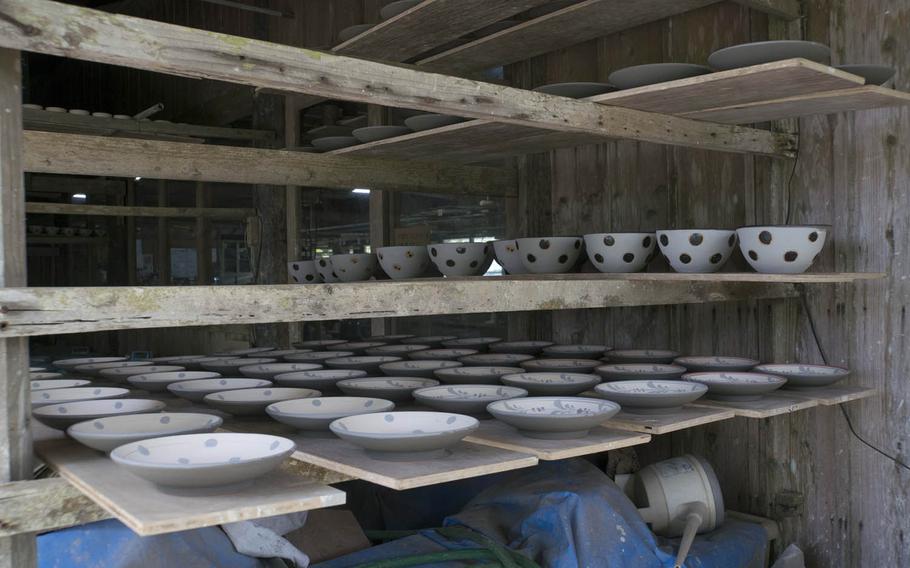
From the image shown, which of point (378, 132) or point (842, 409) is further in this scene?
point (378, 132)

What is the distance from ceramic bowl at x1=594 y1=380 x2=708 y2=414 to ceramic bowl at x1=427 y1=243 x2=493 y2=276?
783 mm

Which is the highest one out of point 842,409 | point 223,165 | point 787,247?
point 223,165

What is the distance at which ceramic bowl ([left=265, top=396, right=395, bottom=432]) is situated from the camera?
1.69 meters

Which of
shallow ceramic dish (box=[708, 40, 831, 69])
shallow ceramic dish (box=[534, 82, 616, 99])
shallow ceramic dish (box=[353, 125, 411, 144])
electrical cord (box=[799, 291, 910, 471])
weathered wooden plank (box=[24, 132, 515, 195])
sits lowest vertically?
electrical cord (box=[799, 291, 910, 471])

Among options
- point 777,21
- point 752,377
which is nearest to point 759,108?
point 777,21

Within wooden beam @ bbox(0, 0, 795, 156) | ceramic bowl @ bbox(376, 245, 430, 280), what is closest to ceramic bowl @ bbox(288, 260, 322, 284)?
ceramic bowl @ bbox(376, 245, 430, 280)

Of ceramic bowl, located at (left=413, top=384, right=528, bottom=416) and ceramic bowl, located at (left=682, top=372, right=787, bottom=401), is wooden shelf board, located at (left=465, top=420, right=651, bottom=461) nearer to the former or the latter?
ceramic bowl, located at (left=413, top=384, right=528, bottom=416)

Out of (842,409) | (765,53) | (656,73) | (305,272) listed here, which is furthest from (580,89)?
(305,272)

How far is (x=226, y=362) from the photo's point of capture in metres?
2.51

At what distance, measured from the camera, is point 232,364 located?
8.10ft

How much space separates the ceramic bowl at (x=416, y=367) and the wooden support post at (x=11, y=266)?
1083 mm

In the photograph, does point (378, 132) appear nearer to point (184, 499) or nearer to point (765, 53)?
point (765, 53)

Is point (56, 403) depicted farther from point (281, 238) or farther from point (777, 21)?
point (281, 238)

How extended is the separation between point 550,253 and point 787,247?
762 millimetres
